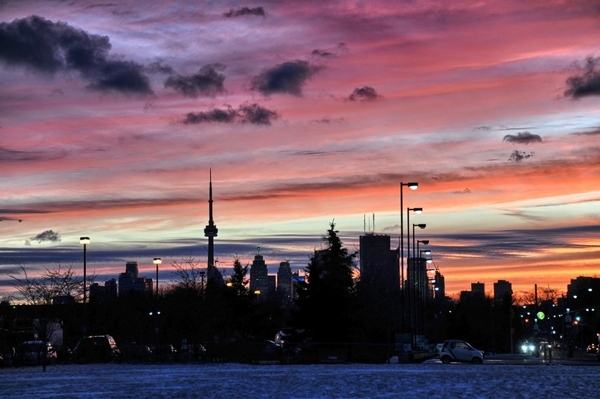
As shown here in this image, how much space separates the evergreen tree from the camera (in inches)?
2798

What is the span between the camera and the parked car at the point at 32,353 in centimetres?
5309

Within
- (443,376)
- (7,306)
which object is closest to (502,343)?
(7,306)

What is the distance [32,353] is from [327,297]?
24639 millimetres

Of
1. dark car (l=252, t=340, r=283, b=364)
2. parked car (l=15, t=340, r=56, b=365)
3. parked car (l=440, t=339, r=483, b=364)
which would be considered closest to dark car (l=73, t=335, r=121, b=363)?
parked car (l=15, t=340, r=56, b=365)

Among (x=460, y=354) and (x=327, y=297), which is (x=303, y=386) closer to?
(x=460, y=354)

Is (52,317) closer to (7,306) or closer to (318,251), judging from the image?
(7,306)

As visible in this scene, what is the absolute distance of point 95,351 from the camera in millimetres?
55594

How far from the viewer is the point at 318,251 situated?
251 feet

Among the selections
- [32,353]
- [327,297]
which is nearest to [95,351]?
[32,353]

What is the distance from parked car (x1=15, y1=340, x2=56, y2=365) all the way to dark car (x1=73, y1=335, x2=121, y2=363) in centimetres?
147

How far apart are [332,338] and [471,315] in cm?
10728

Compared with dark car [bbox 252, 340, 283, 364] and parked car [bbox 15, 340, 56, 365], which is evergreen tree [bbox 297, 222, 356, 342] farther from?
parked car [bbox 15, 340, 56, 365]

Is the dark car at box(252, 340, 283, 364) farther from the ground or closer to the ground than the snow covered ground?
closer to the ground

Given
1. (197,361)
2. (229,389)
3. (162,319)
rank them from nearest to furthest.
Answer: (229,389) → (197,361) → (162,319)
